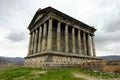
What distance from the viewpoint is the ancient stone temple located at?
73.4 ft

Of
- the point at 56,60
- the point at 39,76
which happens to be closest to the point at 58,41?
the point at 56,60

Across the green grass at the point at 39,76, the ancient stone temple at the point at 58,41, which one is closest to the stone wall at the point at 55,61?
the ancient stone temple at the point at 58,41

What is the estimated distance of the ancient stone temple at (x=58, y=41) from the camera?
22375 millimetres

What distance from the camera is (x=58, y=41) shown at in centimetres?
2441

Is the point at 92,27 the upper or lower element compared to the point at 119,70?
upper

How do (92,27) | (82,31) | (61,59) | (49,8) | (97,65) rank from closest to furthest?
(97,65)
(61,59)
(49,8)
(82,31)
(92,27)

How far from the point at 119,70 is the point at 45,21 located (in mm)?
18289

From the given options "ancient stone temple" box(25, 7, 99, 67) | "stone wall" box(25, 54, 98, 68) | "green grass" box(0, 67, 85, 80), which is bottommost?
"green grass" box(0, 67, 85, 80)

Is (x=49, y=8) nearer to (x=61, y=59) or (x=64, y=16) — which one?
(x=64, y=16)

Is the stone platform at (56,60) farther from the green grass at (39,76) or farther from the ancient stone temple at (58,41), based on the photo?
the green grass at (39,76)

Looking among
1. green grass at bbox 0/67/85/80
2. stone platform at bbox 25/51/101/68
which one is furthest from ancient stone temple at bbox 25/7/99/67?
green grass at bbox 0/67/85/80

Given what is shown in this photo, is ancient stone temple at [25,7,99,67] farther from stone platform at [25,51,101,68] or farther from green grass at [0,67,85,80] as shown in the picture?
green grass at [0,67,85,80]

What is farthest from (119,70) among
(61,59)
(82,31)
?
(82,31)

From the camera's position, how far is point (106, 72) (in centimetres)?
1502
